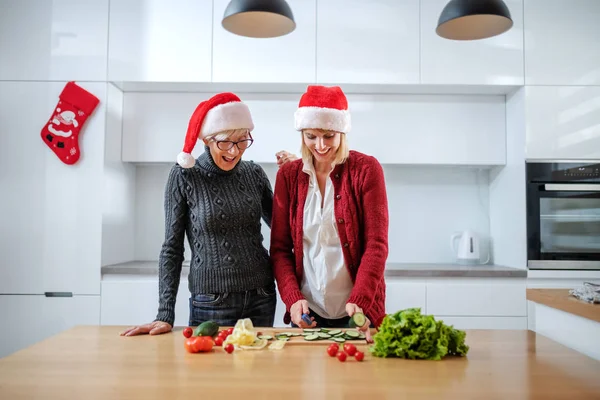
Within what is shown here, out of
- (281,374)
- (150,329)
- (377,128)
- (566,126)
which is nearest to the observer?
(281,374)

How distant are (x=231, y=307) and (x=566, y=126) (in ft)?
7.52

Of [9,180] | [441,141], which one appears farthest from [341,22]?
[9,180]

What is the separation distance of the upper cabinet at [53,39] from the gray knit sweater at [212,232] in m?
1.59

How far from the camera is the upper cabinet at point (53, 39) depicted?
2.96 m

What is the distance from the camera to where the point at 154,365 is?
3.85 feet

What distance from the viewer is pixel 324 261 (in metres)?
1.70

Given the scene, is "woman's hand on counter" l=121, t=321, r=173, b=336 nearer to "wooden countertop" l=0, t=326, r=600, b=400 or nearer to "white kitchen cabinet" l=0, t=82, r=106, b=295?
"wooden countertop" l=0, t=326, r=600, b=400

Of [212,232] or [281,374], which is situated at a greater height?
[212,232]

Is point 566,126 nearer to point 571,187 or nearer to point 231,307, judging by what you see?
point 571,187

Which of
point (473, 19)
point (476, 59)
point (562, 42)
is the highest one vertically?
point (562, 42)

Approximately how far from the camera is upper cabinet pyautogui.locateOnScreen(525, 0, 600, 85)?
2.97 metres

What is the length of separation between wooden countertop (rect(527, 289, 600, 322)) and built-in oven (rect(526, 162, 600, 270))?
1.43 m

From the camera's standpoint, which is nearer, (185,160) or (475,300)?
(185,160)

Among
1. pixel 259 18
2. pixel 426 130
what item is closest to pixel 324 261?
pixel 259 18
